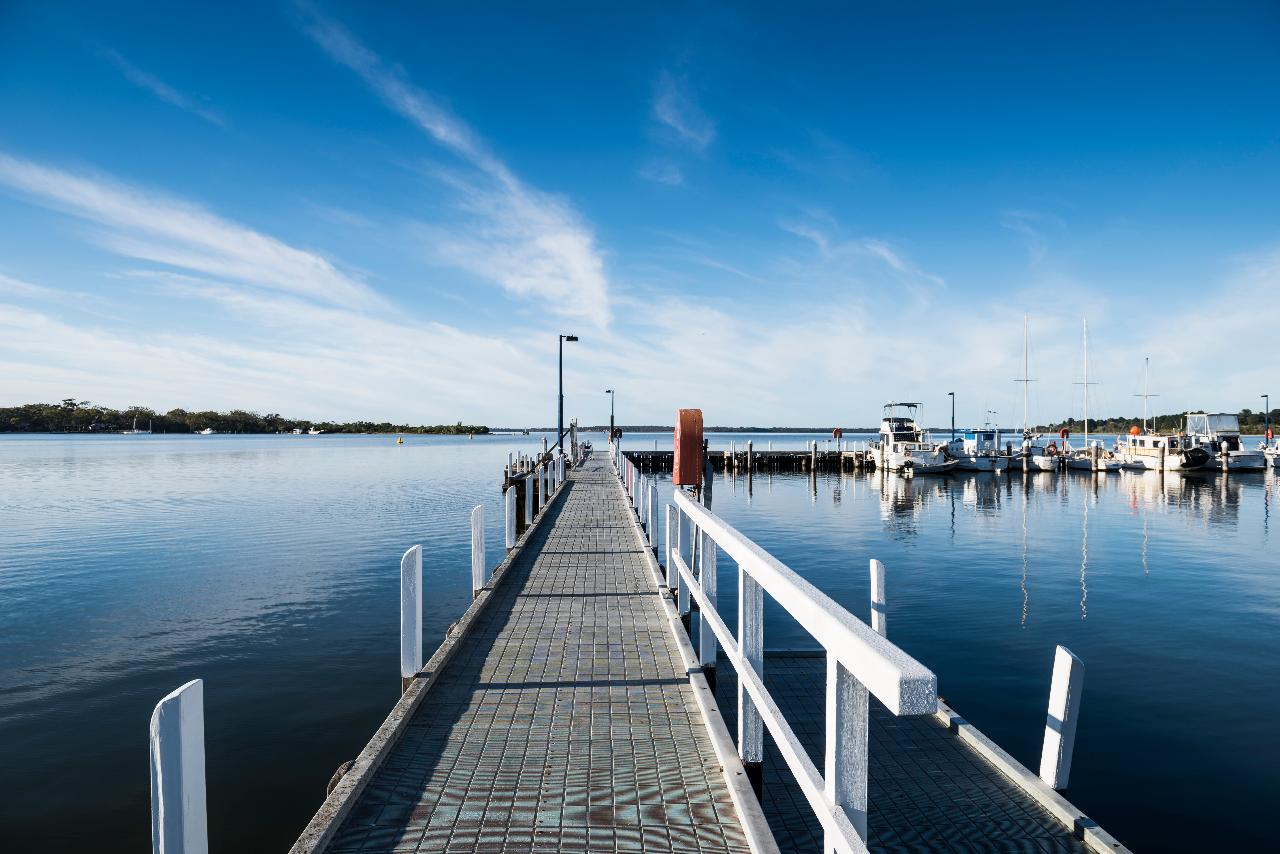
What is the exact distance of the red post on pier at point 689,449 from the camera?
9.42m

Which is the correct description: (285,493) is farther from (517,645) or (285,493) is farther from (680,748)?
(680,748)

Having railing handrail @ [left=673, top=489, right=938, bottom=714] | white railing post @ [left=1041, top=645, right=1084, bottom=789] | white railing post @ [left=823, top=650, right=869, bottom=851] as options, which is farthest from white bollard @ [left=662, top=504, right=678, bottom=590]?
white railing post @ [left=823, top=650, right=869, bottom=851]

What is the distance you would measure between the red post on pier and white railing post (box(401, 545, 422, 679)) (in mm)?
4305

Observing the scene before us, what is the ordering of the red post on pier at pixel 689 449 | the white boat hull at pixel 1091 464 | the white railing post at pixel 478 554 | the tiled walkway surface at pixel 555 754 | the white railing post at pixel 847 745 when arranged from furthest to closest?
the white boat hull at pixel 1091 464, the red post on pier at pixel 689 449, the white railing post at pixel 478 554, the tiled walkway surface at pixel 555 754, the white railing post at pixel 847 745

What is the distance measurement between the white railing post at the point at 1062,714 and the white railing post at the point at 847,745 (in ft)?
12.1

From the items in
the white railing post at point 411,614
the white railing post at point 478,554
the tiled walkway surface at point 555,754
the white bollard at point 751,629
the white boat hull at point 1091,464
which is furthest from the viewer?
the white boat hull at point 1091,464

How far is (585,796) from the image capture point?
13.4ft

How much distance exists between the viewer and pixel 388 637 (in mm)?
11547

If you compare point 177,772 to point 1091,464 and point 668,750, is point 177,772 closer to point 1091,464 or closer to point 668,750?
point 668,750

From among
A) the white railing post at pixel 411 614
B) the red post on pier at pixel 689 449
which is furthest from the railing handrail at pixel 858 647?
the red post on pier at pixel 689 449

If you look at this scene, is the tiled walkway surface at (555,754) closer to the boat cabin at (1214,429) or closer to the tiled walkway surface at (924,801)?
the tiled walkway surface at (924,801)

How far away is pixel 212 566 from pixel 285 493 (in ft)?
61.3

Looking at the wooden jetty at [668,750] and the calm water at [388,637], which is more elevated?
the wooden jetty at [668,750]

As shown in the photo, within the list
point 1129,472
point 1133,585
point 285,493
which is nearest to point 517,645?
point 1133,585
